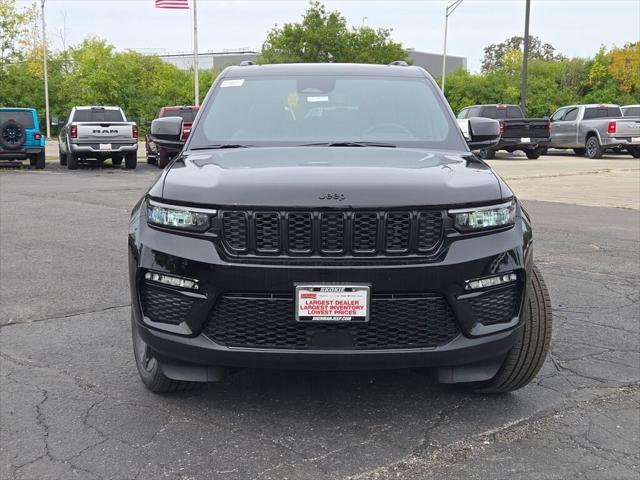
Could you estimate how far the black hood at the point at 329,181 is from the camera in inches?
121

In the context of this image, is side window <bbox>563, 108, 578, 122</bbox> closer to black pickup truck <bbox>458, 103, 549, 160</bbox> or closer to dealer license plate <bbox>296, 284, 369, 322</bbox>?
black pickup truck <bbox>458, 103, 549, 160</bbox>

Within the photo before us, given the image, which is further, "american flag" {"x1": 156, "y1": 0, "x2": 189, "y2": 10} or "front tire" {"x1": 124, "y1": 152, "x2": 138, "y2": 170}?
"american flag" {"x1": 156, "y1": 0, "x2": 189, "y2": 10}

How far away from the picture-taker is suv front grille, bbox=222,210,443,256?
3055 millimetres

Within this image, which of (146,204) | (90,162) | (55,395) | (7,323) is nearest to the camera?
(146,204)

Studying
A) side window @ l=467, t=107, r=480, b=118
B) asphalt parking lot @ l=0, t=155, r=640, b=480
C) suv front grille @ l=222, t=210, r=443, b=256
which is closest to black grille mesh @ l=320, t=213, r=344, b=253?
suv front grille @ l=222, t=210, r=443, b=256

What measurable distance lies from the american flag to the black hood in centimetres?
2501

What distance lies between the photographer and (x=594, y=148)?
86.3 feet

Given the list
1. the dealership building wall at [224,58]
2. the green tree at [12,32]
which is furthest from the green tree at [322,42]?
the dealership building wall at [224,58]

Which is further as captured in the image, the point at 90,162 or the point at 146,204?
the point at 90,162

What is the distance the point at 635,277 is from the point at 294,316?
4.70 meters

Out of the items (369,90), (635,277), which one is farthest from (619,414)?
(635,277)

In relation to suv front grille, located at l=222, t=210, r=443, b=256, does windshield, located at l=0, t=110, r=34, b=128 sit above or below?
above

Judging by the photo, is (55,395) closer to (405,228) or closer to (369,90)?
(405,228)

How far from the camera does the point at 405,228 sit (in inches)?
121
